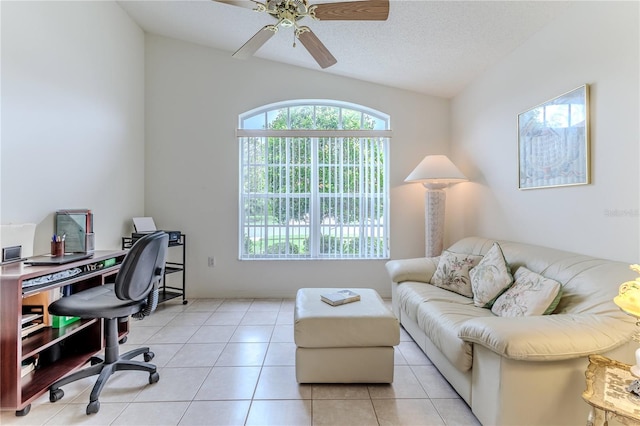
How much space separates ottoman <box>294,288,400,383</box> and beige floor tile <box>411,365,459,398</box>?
25 cm

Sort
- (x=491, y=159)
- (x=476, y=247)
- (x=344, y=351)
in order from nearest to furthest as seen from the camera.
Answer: (x=344, y=351) → (x=476, y=247) → (x=491, y=159)

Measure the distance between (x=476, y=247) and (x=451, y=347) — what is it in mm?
1370

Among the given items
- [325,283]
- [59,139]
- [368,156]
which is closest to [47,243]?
[59,139]

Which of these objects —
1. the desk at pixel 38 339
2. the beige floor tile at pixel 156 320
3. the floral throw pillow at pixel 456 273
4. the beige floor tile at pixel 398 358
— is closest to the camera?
the desk at pixel 38 339

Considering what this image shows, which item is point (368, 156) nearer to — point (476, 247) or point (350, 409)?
point (476, 247)

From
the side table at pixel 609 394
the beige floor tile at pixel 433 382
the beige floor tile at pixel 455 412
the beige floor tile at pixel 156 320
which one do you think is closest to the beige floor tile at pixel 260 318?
the beige floor tile at pixel 156 320

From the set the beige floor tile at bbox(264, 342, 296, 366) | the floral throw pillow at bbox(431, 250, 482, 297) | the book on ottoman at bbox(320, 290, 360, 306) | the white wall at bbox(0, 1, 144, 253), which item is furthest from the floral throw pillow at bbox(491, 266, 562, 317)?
the white wall at bbox(0, 1, 144, 253)

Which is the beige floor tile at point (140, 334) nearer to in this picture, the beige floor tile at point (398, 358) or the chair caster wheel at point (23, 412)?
the chair caster wheel at point (23, 412)

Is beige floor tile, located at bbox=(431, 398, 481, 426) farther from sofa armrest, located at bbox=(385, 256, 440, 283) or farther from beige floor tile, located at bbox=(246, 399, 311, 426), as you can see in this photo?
sofa armrest, located at bbox=(385, 256, 440, 283)

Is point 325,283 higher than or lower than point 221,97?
lower

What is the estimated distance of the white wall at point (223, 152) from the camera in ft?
12.0

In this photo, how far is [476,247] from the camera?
2.79 metres

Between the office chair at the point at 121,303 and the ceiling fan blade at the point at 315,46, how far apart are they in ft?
5.30

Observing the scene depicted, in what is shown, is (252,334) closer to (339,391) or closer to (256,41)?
(339,391)
